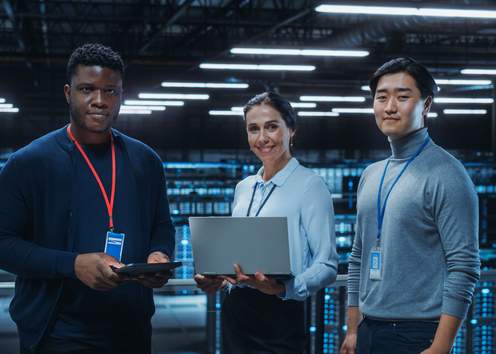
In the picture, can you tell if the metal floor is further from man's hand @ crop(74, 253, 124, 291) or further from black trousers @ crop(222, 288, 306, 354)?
man's hand @ crop(74, 253, 124, 291)

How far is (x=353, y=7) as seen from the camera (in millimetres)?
5395

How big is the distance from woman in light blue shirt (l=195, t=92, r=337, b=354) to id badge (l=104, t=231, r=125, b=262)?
0.36 meters

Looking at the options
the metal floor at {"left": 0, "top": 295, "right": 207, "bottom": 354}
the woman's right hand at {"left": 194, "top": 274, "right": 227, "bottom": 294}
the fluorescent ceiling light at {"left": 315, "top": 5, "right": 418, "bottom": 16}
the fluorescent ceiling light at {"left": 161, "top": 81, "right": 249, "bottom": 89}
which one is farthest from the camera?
the fluorescent ceiling light at {"left": 161, "top": 81, "right": 249, "bottom": 89}

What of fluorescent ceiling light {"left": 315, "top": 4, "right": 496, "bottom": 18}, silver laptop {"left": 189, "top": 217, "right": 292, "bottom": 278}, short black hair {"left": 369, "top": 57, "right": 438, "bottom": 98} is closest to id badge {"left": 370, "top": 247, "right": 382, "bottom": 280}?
silver laptop {"left": 189, "top": 217, "right": 292, "bottom": 278}

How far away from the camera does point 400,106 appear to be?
1.98 meters

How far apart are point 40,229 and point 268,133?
2.75 ft

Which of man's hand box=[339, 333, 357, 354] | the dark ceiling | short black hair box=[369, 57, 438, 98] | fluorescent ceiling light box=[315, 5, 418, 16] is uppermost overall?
the dark ceiling

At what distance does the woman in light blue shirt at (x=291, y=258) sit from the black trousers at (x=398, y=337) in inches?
10.6

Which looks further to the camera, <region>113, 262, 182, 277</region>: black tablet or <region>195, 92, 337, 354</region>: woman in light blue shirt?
<region>195, 92, 337, 354</region>: woman in light blue shirt

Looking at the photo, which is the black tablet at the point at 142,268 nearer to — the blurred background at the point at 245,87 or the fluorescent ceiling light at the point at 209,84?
the blurred background at the point at 245,87

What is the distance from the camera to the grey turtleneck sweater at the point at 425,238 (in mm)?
1826

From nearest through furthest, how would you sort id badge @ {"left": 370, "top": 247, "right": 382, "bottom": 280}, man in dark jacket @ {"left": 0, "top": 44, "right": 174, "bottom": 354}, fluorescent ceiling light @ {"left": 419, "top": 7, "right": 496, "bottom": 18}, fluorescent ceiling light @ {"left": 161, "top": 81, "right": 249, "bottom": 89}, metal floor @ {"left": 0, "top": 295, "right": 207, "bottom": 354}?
man in dark jacket @ {"left": 0, "top": 44, "right": 174, "bottom": 354}
id badge @ {"left": 370, "top": 247, "right": 382, "bottom": 280}
metal floor @ {"left": 0, "top": 295, "right": 207, "bottom": 354}
fluorescent ceiling light @ {"left": 419, "top": 7, "right": 496, "bottom": 18}
fluorescent ceiling light @ {"left": 161, "top": 81, "right": 249, "bottom": 89}

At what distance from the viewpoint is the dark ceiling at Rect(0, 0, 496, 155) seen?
12.9 m

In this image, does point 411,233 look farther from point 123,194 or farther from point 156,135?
point 156,135
